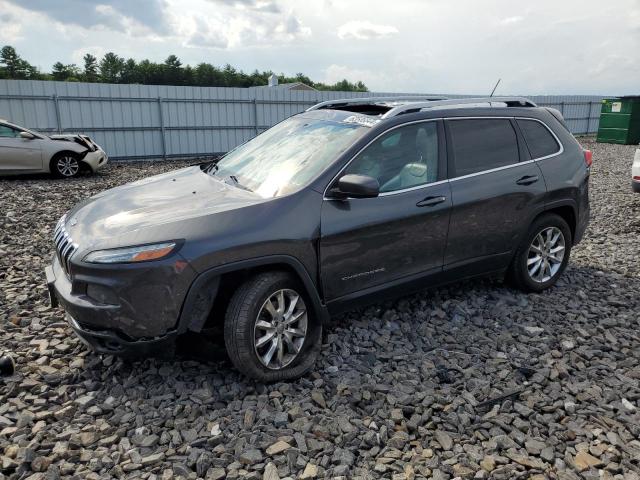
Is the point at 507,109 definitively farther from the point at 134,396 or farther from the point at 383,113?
the point at 134,396

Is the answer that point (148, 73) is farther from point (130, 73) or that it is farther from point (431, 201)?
point (431, 201)

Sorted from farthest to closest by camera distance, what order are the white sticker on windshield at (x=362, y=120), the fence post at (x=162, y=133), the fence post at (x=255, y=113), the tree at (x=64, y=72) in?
the tree at (x=64, y=72)
the fence post at (x=255, y=113)
the fence post at (x=162, y=133)
the white sticker on windshield at (x=362, y=120)

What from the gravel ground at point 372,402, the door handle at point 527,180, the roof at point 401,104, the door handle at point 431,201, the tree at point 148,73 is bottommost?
the gravel ground at point 372,402

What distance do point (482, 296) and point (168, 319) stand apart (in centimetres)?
300

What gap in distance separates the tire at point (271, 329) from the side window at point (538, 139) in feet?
8.68

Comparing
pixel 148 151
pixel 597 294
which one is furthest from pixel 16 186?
pixel 597 294

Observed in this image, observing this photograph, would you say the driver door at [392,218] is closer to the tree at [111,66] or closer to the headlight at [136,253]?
the headlight at [136,253]

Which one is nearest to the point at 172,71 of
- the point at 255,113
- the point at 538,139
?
the point at 255,113

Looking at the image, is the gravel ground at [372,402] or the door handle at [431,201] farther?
the door handle at [431,201]

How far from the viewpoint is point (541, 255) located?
4859 mm

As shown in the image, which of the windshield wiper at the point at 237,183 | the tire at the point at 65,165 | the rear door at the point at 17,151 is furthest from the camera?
the tire at the point at 65,165

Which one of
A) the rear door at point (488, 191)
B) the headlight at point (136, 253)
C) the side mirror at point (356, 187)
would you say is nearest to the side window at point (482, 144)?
the rear door at point (488, 191)

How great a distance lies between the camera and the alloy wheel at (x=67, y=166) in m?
12.0

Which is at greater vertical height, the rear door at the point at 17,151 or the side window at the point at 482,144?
the side window at the point at 482,144
